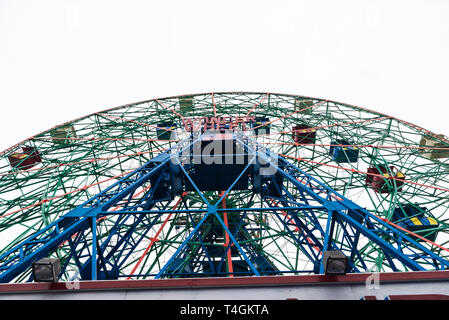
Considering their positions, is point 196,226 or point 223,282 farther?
point 196,226

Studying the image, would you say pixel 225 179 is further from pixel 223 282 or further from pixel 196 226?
pixel 223 282

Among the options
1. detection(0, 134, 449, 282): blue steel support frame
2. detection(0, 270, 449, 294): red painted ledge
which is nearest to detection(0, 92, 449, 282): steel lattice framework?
detection(0, 134, 449, 282): blue steel support frame

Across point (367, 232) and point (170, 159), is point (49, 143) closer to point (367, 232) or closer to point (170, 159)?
point (170, 159)

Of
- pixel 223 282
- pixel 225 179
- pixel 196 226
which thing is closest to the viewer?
pixel 223 282

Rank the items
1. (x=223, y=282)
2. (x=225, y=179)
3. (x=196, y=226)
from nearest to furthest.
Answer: (x=223, y=282)
(x=196, y=226)
(x=225, y=179)

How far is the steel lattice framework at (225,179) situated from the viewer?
34.1 feet

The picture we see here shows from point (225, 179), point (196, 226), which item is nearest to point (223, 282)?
point (196, 226)

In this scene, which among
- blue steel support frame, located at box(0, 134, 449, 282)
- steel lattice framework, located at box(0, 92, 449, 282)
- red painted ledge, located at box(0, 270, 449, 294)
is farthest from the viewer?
steel lattice framework, located at box(0, 92, 449, 282)

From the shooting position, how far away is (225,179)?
1294cm

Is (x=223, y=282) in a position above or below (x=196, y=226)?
above

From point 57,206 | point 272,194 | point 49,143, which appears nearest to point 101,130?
point 49,143

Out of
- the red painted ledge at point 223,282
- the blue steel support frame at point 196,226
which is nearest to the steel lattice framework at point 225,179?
the blue steel support frame at point 196,226

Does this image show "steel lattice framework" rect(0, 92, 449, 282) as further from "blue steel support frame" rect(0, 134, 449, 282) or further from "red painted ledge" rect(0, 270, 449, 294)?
"red painted ledge" rect(0, 270, 449, 294)

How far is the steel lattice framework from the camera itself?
10.4 meters
